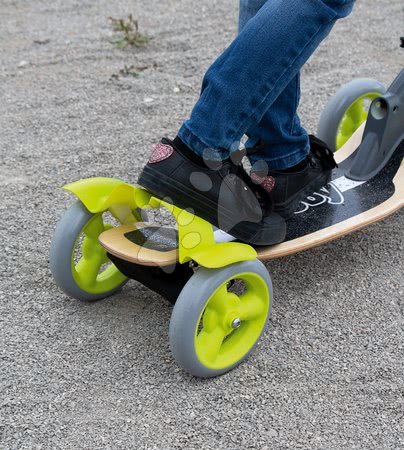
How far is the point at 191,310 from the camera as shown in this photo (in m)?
1.55

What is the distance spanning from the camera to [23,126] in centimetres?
281

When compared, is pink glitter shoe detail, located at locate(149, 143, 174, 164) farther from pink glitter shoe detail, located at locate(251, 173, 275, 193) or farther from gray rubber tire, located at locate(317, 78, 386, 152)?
gray rubber tire, located at locate(317, 78, 386, 152)

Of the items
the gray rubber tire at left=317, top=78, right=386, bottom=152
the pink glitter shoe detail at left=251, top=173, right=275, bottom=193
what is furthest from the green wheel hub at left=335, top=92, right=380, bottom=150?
the pink glitter shoe detail at left=251, top=173, right=275, bottom=193

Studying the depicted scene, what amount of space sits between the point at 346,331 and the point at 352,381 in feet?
0.61

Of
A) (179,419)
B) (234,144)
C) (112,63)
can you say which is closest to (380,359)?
(179,419)

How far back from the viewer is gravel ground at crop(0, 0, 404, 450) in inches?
60.8

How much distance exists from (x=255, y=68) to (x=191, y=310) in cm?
51

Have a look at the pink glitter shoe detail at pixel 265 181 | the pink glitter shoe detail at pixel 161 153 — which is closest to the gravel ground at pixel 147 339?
the pink glitter shoe detail at pixel 265 181

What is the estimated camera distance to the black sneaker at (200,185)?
62.4 inches

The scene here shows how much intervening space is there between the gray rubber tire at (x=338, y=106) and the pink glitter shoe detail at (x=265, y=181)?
64 centimetres

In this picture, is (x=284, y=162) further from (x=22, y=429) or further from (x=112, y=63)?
(x=112, y=63)

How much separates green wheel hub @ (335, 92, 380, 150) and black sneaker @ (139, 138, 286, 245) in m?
0.89

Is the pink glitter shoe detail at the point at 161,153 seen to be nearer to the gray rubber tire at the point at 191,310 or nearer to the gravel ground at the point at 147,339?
the gray rubber tire at the point at 191,310

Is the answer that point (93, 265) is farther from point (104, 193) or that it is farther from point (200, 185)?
point (200, 185)
